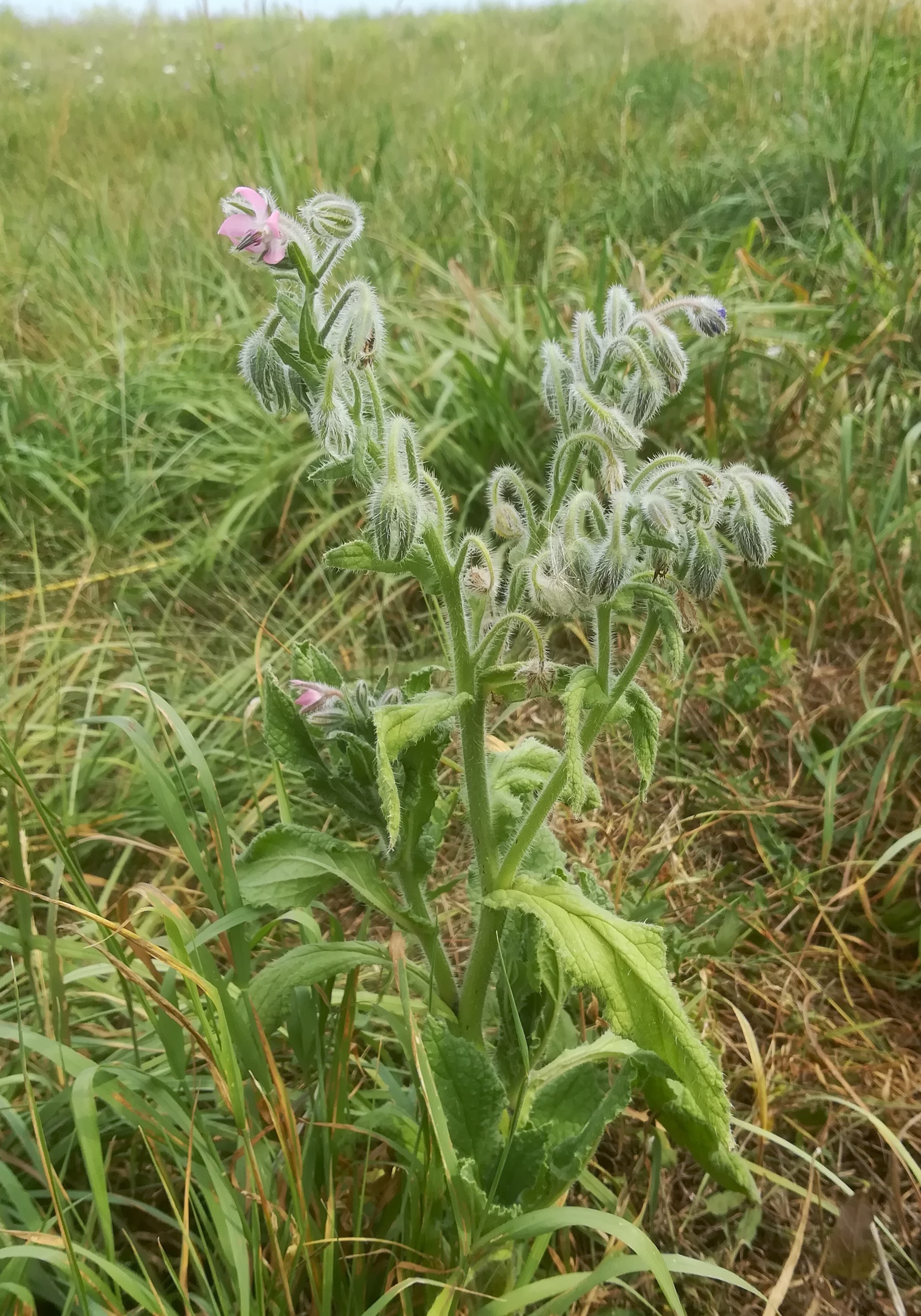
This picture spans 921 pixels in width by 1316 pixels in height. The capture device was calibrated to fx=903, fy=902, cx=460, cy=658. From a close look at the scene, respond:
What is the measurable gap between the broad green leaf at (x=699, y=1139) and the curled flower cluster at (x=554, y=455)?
0.78m

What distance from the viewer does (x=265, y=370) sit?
1321 mm

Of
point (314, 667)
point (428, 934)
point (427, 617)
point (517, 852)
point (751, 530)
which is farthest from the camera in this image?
point (427, 617)

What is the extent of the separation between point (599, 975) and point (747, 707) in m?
1.32

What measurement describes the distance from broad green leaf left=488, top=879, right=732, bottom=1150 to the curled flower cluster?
0.46 meters

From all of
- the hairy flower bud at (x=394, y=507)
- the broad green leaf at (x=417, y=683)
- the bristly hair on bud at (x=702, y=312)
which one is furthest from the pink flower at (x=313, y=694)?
the bristly hair on bud at (x=702, y=312)

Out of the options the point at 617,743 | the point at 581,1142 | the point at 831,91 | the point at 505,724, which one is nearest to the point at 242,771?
the point at 505,724

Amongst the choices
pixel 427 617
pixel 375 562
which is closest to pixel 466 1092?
pixel 375 562

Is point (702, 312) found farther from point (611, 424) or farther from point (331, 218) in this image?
point (331, 218)

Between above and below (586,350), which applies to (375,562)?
below

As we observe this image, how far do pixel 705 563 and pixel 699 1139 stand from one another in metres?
0.92

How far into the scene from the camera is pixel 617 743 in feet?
8.09

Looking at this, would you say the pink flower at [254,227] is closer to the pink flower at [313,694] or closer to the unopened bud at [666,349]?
the unopened bud at [666,349]

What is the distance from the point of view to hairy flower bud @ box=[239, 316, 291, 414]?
4.28ft

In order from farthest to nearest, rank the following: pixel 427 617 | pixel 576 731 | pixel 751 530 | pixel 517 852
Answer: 1. pixel 427 617
2. pixel 517 852
3. pixel 751 530
4. pixel 576 731
